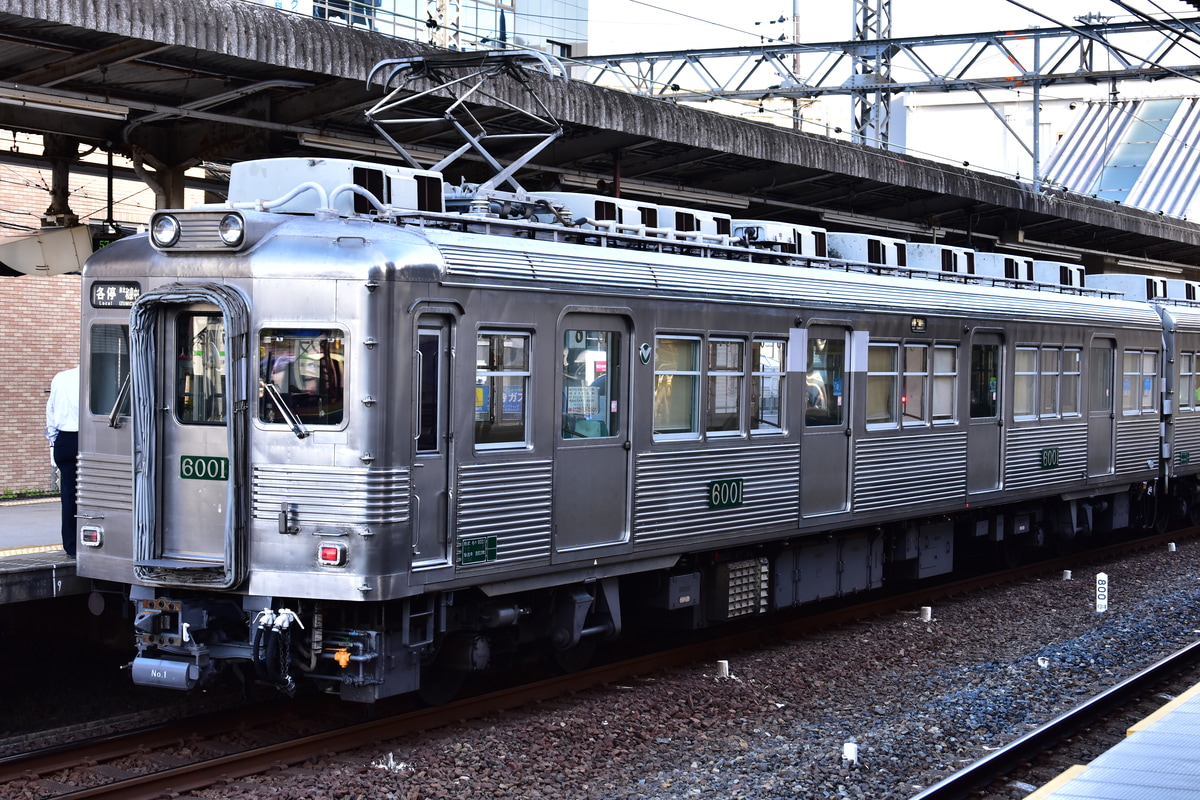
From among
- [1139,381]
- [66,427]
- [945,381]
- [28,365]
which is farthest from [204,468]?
[1139,381]

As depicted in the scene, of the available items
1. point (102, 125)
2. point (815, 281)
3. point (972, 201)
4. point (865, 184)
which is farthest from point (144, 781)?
point (972, 201)

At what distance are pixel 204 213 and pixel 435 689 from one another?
11.5 feet

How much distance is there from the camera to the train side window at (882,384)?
40.8 feet

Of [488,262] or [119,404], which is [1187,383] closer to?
[488,262]

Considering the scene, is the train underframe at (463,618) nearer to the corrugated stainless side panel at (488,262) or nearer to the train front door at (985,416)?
the train front door at (985,416)

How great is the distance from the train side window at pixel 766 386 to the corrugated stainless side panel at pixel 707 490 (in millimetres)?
205

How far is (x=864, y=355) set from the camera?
40.3 ft

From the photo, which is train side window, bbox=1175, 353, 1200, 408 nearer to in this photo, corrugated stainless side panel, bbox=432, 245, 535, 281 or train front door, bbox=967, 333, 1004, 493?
train front door, bbox=967, 333, 1004, 493

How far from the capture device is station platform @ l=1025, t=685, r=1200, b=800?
612cm

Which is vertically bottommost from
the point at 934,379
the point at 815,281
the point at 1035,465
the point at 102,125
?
the point at 1035,465

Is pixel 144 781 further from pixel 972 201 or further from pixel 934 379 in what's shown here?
pixel 972 201

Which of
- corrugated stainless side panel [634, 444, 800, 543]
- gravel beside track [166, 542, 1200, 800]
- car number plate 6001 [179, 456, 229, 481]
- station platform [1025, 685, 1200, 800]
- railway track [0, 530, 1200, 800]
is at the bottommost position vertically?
gravel beside track [166, 542, 1200, 800]

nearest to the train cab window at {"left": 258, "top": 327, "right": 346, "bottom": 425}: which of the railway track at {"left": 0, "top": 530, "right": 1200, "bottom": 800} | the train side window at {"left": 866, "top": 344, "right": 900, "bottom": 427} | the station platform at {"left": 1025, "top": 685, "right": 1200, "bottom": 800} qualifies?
the railway track at {"left": 0, "top": 530, "right": 1200, "bottom": 800}

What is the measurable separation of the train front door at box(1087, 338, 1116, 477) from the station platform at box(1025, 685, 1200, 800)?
366 inches
